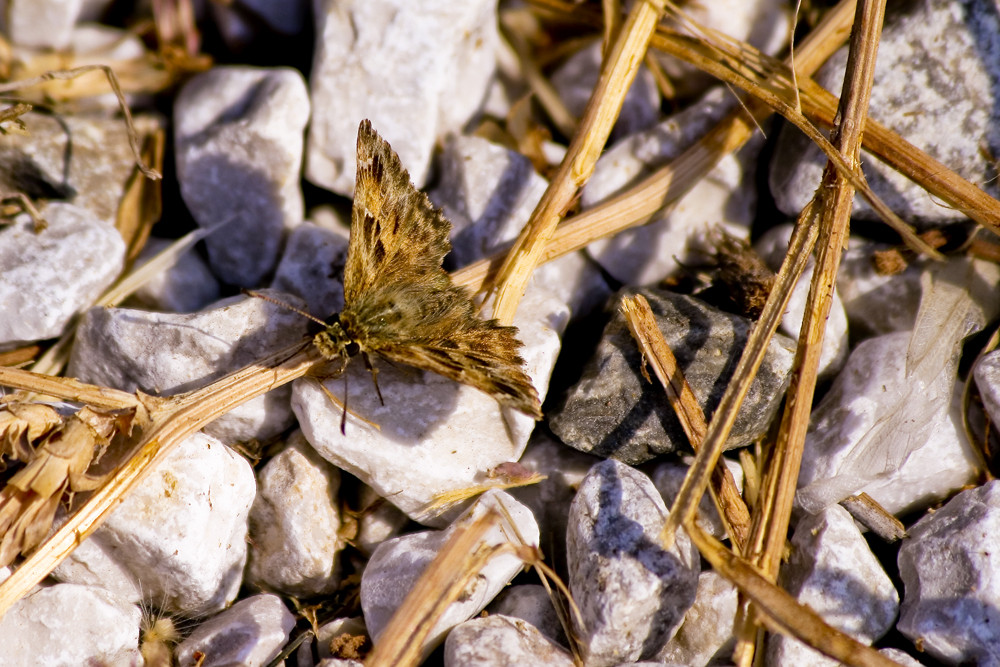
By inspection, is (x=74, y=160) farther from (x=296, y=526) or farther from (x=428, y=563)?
(x=428, y=563)

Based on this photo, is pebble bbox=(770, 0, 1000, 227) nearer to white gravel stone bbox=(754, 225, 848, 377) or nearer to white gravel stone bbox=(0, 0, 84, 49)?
white gravel stone bbox=(754, 225, 848, 377)

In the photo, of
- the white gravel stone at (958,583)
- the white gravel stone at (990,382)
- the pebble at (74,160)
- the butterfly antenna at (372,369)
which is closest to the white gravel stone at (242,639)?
the butterfly antenna at (372,369)

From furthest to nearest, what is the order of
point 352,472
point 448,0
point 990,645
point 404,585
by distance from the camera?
point 448,0 < point 352,472 < point 404,585 < point 990,645

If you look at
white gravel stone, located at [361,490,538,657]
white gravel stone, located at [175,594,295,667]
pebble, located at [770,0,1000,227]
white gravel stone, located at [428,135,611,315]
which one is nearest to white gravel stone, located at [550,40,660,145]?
white gravel stone, located at [428,135,611,315]

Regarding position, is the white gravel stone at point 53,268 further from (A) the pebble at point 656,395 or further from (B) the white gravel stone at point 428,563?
(A) the pebble at point 656,395

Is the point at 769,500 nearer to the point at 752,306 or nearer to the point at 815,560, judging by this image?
Result: the point at 815,560

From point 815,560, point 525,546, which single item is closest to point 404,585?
point 525,546

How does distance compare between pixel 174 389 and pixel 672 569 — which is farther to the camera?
pixel 174 389
